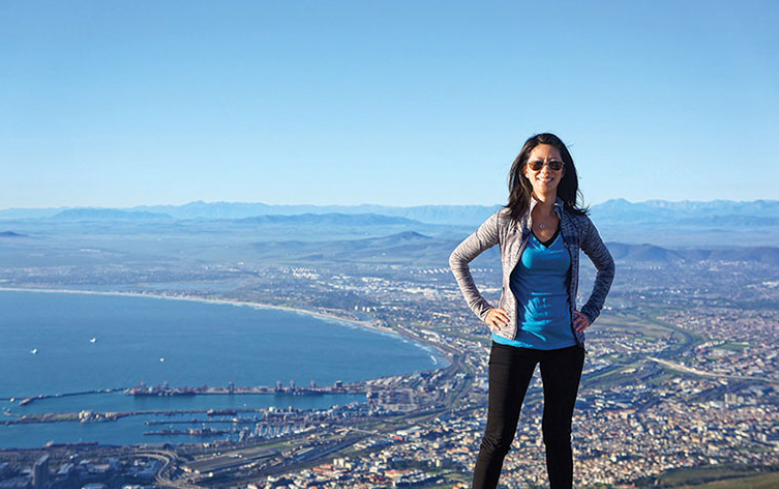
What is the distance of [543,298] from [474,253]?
23 centimetres

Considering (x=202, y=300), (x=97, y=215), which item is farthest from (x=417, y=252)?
(x=97, y=215)

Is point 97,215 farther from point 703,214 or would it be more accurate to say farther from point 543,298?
point 543,298

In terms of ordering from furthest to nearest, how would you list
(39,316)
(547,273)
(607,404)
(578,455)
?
(39,316), (607,404), (578,455), (547,273)

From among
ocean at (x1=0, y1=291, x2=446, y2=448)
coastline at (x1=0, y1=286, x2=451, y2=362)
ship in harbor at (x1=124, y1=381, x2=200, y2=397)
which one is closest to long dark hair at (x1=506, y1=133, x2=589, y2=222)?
ocean at (x1=0, y1=291, x2=446, y2=448)

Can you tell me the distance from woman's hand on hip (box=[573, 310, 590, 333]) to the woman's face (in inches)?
14.1

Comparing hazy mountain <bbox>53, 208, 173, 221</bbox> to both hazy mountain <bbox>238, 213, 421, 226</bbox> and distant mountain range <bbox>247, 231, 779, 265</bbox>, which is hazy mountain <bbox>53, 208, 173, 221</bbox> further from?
distant mountain range <bbox>247, 231, 779, 265</bbox>

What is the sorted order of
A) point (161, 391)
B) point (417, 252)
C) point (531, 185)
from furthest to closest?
point (417, 252)
point (161, 391)
point (531, 185)

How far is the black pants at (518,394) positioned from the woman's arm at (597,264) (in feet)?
0.44

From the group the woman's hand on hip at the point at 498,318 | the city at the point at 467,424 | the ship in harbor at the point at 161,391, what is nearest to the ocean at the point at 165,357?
the ship in harbor at the point at 161,391

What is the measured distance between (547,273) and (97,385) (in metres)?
22.6

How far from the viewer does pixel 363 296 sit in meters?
44.9

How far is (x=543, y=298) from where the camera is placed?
196 cm

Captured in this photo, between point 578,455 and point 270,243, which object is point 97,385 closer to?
point 578,455

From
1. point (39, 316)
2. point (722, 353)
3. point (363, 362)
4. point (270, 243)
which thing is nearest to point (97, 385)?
point (363, 362)
